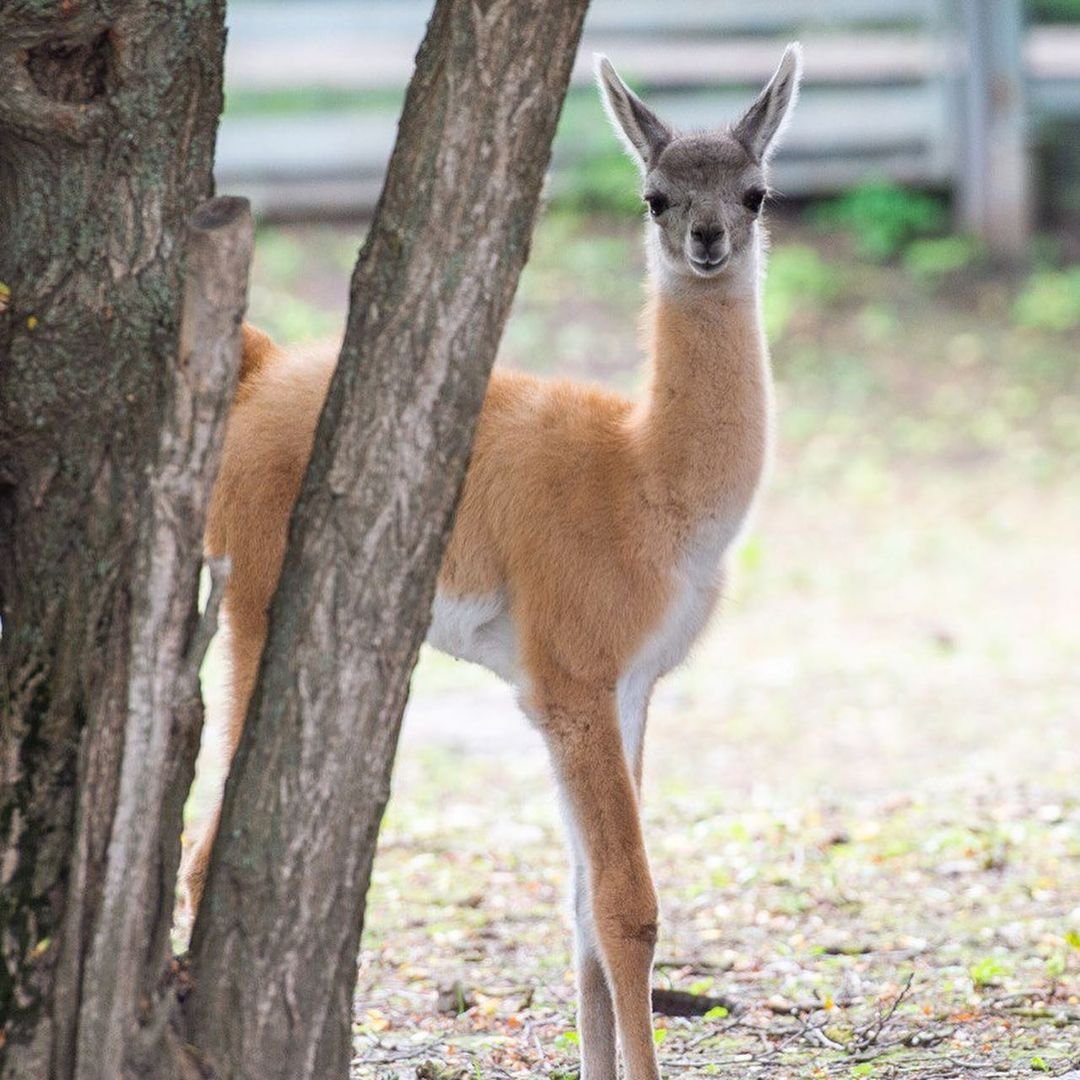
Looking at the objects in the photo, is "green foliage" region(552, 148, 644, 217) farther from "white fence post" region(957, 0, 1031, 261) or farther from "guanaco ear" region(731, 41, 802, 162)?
"guanaco ear" region(731, 41, 802, 162)

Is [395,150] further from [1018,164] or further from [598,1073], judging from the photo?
[1018,164]

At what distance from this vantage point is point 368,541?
354 centimetres

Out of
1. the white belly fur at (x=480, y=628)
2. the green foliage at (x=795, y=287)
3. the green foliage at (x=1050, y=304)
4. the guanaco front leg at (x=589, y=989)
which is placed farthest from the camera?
the green foliage at (x=795, y=287)

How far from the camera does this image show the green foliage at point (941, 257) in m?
15.5

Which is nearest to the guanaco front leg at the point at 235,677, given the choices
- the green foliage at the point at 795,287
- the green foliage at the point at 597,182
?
the green foliage at the point at 795,287

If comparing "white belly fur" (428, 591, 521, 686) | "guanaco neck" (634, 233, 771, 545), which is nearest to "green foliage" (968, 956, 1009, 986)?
"guanaco neck" (634, 233, 771, 545)

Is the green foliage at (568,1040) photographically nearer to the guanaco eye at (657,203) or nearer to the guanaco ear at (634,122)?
the guanaco eye at (657,203)

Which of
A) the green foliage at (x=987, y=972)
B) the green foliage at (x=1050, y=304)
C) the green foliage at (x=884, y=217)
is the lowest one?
the green foliage at (x=987, y=972)

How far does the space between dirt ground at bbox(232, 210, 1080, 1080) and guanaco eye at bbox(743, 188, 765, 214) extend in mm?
1033

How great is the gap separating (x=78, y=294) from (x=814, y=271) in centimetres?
1198

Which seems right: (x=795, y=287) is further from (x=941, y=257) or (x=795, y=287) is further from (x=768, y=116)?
(x=768, y=116)

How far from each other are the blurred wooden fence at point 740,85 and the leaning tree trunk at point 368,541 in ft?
40.8

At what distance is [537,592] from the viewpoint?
488 cm

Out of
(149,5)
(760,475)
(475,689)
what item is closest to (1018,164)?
(475,689)
